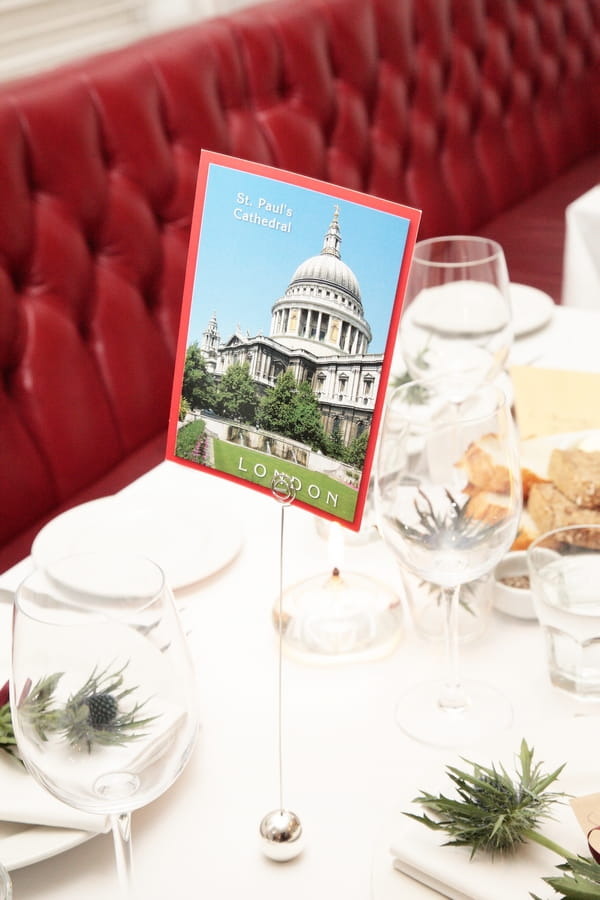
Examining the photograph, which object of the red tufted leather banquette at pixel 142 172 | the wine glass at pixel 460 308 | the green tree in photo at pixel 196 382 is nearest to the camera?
the green tree in photo at pixel 196 382

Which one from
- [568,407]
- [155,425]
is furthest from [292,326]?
[155,425]

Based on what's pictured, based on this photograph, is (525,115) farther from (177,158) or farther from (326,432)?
(326,432)

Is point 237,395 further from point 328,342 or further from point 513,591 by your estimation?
point 513,591

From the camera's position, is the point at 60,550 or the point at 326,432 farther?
the point at 60,550

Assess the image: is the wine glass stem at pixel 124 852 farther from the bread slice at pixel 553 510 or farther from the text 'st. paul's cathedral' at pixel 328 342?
the bread slice at pixel 553 510

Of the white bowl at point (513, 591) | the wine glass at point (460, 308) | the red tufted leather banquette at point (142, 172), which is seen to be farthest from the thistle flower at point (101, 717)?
the red tufted leather banquette at point (142, 172)

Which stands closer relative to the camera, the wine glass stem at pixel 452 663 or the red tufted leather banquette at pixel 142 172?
the wine glass stem at pixel 452 663

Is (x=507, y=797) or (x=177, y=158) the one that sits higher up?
(x=177, y=158)
